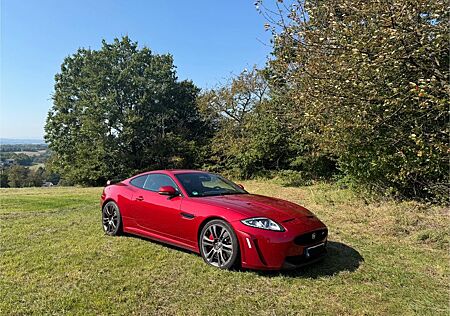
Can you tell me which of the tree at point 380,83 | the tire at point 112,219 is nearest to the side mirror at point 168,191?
the tire at point 112,219

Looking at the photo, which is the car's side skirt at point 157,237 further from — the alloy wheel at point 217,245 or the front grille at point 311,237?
the front grille at point 311,237

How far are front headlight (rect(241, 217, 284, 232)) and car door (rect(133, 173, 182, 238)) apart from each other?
1205 mm

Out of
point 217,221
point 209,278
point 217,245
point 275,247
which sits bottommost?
point 209,278

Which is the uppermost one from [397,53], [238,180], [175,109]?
[175,109]

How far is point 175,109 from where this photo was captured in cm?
2914

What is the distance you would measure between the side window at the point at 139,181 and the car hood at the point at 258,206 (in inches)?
59.0

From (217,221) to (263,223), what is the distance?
619mm

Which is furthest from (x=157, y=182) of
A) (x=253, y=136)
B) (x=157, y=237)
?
(x=253, y=136)

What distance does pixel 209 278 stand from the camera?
415 cm

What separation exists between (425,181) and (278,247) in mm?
6131

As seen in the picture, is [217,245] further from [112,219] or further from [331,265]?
[112,219]

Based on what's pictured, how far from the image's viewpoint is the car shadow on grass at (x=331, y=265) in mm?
4293

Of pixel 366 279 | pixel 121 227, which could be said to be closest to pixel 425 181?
pixel 366 279

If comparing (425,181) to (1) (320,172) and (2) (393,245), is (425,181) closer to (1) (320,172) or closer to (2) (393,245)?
(2) (393,245)
